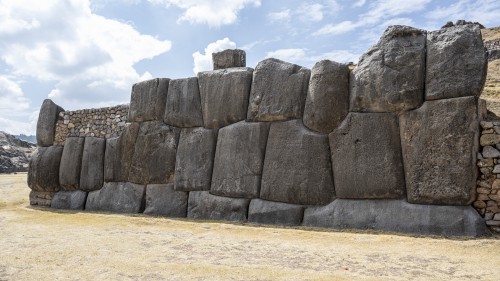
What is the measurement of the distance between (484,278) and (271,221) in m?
5.72

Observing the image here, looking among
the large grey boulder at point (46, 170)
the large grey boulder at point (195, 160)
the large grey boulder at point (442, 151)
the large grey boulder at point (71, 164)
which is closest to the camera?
the large grey boulder at point (442, 151)

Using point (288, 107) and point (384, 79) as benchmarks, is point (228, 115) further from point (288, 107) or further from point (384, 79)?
point (384, 79)

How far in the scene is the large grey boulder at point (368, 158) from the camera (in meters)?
9.28

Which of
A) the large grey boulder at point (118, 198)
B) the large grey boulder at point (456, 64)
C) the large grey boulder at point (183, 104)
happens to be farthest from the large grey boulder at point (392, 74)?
the large grey boulder at point (118, 198)

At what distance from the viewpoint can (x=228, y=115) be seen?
1198cm

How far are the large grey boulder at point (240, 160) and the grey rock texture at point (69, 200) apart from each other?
5705 mm

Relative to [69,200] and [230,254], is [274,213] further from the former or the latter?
[69,200]

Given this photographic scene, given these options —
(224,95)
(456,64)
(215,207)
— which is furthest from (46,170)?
(456,64)

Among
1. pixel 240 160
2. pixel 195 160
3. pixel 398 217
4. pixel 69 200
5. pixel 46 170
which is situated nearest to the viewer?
pixel 398 217

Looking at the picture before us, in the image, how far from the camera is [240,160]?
37.5 ft

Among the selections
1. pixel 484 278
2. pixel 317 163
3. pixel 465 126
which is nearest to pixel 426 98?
pixel 465 126

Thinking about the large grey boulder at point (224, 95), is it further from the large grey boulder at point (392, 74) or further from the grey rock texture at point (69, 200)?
the grey rock texture at point (69, 200)

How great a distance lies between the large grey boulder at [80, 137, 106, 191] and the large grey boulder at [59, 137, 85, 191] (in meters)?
0.26

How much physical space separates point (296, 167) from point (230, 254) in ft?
12.7
